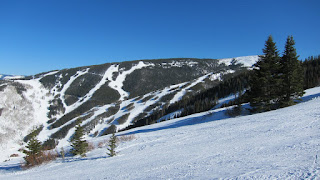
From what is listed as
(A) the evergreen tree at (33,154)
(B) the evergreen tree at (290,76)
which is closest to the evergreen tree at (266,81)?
(B) the evergreen tree at (290,76)

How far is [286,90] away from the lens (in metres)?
25.2

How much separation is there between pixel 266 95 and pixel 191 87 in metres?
171

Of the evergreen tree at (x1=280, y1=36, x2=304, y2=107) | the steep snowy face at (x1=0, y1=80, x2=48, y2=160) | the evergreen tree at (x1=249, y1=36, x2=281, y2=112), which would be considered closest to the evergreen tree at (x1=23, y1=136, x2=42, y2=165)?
the evergreen tree at (x1=249, y1=36, x2=281, y2=112)

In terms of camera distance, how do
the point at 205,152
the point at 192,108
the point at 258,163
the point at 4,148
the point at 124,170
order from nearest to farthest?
1. the point at 258,163
2. the point at 124,170
3. the point at 205,152
4. the point at 192,108
5. the point at 4,148

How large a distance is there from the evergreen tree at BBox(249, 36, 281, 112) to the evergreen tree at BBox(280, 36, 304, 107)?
3.33 ft

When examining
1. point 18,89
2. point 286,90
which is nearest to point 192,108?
point 286,90

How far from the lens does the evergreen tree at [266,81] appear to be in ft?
80.4

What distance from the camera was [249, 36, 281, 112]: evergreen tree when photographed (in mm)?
24500

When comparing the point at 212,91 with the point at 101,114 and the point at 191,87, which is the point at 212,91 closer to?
the point at 191,87

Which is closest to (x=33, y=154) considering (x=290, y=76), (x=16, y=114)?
(x=290, y=76)

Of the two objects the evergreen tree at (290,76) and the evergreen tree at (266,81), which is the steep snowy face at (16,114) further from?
the evergreen tree at (290,76)

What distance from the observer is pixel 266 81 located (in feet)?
79.5

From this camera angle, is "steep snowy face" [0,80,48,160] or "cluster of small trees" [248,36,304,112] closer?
"cluster of small trees" [248,36,304,112]

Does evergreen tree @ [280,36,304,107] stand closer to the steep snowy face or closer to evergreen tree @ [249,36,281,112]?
evergreen tree @ [249,36,281,112]
